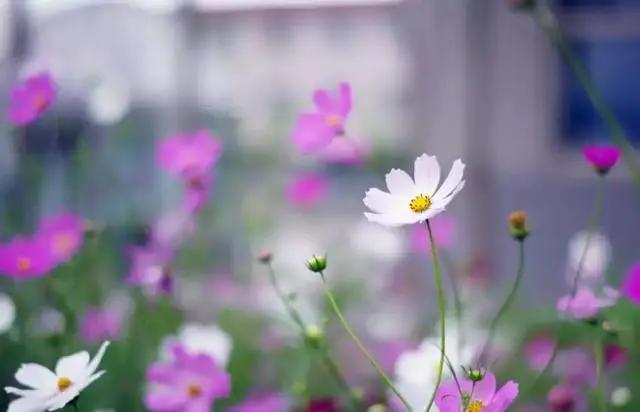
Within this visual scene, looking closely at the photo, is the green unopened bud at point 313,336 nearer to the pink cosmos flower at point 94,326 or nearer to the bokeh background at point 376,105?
the pink cosmos flower at point 94,326

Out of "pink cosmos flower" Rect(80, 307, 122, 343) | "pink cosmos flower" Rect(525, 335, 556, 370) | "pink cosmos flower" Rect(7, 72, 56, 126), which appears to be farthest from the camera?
"pink cosmos flower" Rect(525, 335, 556, 370)

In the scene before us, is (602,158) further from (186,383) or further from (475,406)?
(186,383)

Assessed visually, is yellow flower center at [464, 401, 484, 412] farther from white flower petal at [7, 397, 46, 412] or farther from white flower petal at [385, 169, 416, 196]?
white flower petal at [7, 397, 46, 412]

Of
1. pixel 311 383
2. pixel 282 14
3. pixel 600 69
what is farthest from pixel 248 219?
pixel 311 383

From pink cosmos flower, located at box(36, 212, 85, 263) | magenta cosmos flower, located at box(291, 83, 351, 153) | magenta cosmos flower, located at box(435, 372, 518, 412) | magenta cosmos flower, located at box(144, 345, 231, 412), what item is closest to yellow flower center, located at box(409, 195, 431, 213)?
magenta cosmos flower, located at box(435, 372, 518, 412)

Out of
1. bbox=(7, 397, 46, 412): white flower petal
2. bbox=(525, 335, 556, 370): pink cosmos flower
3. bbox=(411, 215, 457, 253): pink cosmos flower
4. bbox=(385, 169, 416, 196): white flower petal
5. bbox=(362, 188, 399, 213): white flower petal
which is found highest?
bbox=(385, 169, 416, 196): white flower petal

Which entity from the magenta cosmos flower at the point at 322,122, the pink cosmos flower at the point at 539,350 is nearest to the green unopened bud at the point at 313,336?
the magenta cosmos flower at the point at 322,122
